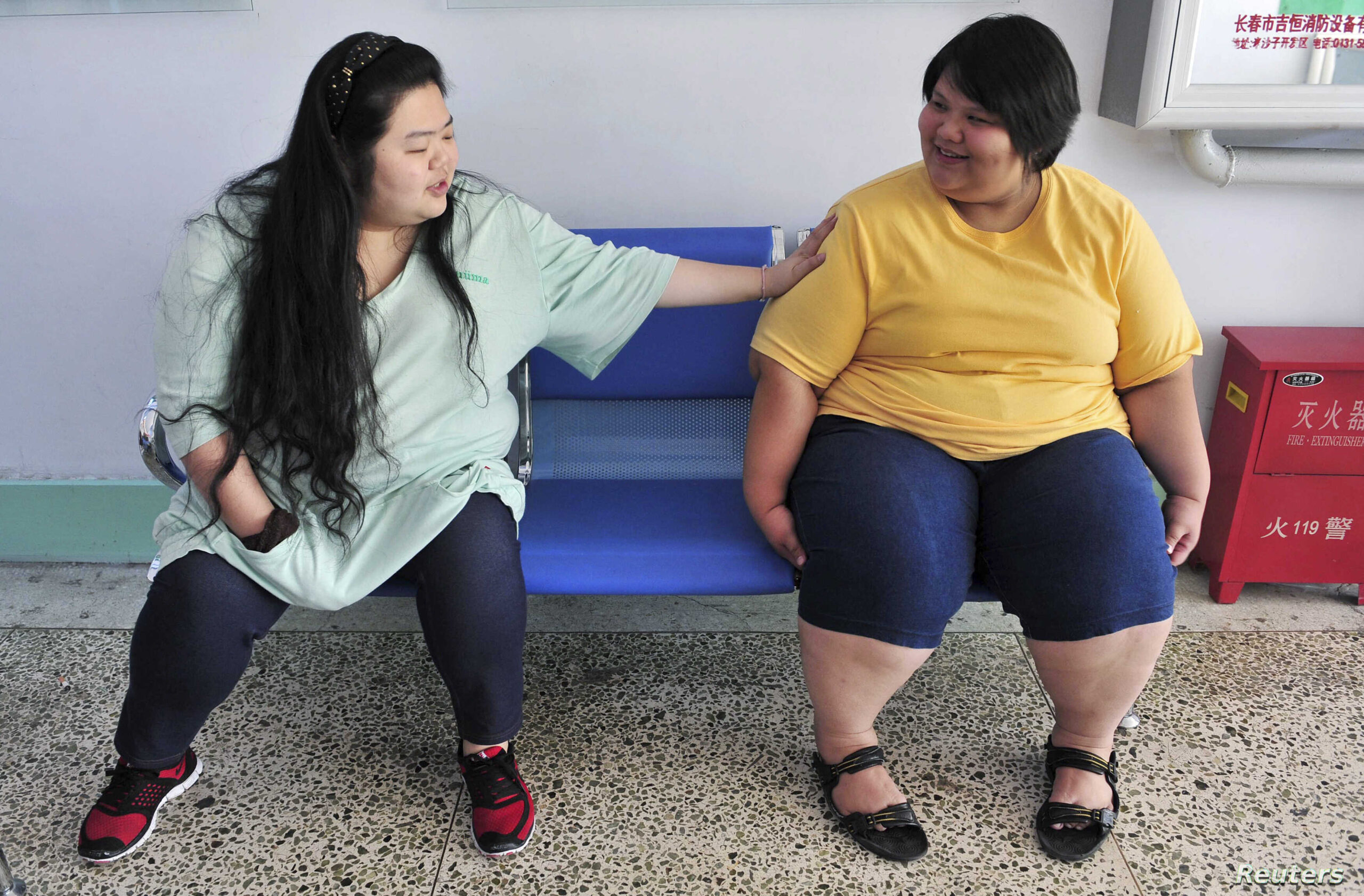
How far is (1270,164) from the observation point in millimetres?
2211

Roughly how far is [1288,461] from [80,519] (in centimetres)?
300

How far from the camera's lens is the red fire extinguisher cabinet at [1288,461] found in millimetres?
2215

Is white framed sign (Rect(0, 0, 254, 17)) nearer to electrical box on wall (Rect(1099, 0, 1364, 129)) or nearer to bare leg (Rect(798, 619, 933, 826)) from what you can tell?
bare leg (Rect(798, 619, 933, 826))

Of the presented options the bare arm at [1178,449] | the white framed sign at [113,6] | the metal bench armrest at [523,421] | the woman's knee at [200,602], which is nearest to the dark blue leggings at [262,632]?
the woman's knee at [200,602]

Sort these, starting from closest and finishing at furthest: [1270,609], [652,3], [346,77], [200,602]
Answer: [346,77], [200,602], [652,3], [1270,609]

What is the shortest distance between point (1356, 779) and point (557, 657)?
1.58 metres

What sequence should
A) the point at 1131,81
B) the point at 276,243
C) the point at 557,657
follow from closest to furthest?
the point at 276,243, the point at 1131,81, the point at 557,657

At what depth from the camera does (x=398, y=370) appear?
5.66 feet

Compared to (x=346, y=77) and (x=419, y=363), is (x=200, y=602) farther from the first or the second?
(x=346, y=77)

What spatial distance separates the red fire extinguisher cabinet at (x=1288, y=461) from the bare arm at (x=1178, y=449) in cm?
54

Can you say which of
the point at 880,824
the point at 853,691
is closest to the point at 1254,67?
the point at 853,691

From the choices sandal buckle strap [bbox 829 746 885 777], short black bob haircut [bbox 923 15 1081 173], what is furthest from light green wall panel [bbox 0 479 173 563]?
short black bob haircut [bbox 923 15 1081 173]

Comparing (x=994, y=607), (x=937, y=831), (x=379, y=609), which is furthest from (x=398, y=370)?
(x=994, y=607)

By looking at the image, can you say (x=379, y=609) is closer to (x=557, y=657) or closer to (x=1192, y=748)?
(x=557, y=657)
